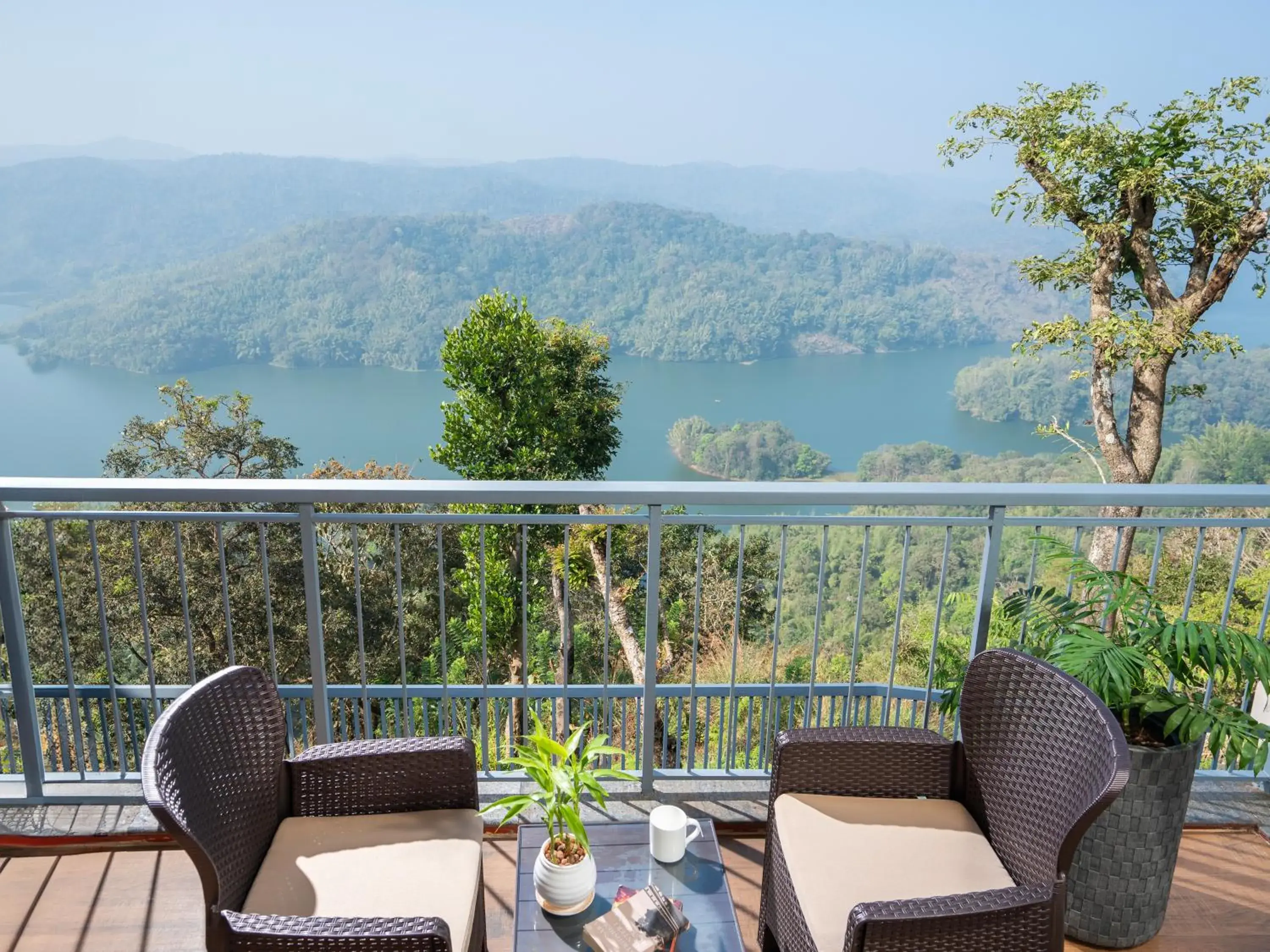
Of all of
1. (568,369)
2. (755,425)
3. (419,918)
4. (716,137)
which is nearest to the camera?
(419,918)

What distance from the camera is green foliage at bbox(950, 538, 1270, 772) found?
2000mm

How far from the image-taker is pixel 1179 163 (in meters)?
A: 17.5

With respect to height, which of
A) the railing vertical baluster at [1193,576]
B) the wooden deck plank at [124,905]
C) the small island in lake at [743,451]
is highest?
the railing vertical baluster at [1193,576]

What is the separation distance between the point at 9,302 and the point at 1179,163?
4292 cm

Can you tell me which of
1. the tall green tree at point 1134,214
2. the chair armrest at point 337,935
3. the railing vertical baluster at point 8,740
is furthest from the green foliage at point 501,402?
the chair armrest at point 337,935

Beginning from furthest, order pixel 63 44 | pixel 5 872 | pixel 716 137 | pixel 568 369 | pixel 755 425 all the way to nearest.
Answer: pixel 716 137 → pixel 63 44 → pixel 755 425 → pixel 568 369 → pixel 5 872

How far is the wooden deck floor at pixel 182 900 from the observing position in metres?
2.13

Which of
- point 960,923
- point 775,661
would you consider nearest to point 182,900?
point 775,661

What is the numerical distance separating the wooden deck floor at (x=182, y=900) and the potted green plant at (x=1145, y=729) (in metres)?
0.13

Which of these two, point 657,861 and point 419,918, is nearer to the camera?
point 419,918

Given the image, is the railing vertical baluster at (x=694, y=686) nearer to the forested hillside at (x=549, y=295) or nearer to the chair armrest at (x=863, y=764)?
the chair armrest at (x=863, y=764)

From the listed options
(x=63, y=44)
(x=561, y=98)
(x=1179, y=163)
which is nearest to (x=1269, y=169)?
(x=1179, y=163)

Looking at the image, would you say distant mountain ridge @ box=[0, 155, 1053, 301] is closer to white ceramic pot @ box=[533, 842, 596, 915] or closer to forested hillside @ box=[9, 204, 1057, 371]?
forested hillside @ box=[9, 204, 1057, 371]

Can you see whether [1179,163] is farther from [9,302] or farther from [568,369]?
[9,302]
